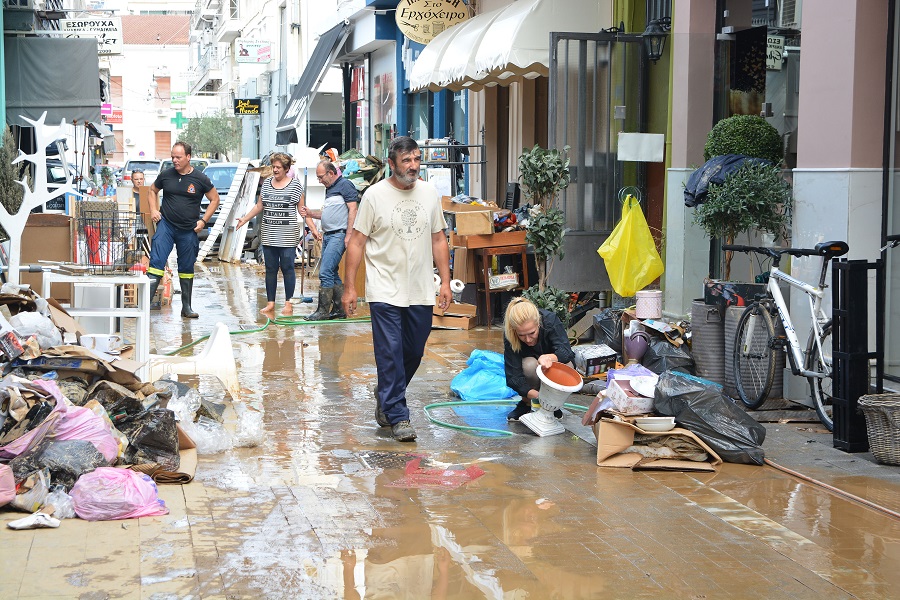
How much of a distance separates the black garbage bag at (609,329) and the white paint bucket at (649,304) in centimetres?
46

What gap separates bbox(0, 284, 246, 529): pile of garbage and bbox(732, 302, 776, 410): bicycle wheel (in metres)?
3.94

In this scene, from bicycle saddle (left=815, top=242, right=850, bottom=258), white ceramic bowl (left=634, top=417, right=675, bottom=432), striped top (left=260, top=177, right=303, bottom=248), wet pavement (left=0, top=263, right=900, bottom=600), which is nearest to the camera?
wet pavement (left=0, top=263, right=900, bottom=600)

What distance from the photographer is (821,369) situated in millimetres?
7715

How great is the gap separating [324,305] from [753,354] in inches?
247

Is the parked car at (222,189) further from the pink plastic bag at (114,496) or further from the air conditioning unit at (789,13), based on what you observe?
A: the pink plastic bag at (114,496)

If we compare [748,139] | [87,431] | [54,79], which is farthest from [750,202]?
[54,79]

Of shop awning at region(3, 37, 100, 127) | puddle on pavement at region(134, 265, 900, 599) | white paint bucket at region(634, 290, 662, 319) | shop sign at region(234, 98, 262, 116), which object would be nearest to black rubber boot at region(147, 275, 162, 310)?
puddle on pavement at region(134, 265, 900, 599)

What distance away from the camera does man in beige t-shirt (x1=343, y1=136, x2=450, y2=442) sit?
745cm

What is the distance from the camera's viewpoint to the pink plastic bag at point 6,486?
5461 mm

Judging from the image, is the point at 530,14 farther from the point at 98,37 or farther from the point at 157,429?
the point at 98,37

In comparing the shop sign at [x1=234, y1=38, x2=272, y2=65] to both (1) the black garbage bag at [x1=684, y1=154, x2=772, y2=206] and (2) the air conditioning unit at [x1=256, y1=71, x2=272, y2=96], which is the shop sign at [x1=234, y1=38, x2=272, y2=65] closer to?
(2) the air conditioning unit at [x1=256, y1=71, x2=272, y2=96]

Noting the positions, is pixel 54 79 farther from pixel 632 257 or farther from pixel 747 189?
pixel 747 189

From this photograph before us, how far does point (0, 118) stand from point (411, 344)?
36.2 ft

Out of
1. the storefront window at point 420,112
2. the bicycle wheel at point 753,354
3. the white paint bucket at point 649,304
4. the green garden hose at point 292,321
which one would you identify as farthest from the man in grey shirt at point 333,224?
the storefront window at point 420,112
